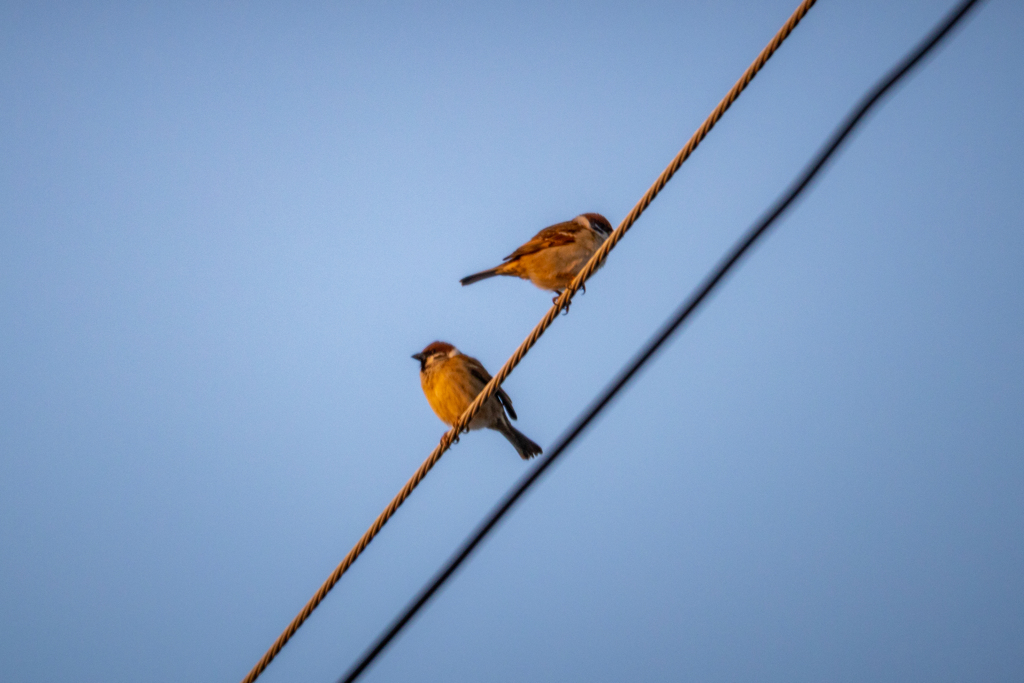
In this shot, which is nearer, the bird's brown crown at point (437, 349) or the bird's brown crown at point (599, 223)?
the bird's brown crown at point (599, 223)

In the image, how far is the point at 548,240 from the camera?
6.47m

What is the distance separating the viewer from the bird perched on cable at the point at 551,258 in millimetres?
6414

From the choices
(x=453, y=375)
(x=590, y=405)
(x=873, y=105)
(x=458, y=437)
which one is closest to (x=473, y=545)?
(x=590, y=405)

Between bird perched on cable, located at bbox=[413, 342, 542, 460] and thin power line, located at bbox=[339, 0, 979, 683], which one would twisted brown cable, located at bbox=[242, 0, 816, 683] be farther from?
bird perched on cable, located at bbox=[413, 342, 542, 460]

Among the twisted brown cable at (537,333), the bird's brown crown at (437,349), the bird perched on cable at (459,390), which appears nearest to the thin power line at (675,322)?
the twisted brown cable at (537,333)

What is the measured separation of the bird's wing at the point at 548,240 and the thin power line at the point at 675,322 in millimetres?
3592

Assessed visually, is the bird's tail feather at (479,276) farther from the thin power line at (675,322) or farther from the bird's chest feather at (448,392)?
the thin power line at (675,322)

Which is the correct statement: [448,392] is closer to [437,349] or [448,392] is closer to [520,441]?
[437,349]

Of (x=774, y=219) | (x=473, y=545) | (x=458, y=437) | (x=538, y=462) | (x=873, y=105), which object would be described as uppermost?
(x=873, y=105)

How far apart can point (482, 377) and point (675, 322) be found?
4.01m

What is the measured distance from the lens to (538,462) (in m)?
2.96

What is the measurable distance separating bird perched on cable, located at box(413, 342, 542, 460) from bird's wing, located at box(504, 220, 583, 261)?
3.24 feet

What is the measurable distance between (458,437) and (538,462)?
3137mm

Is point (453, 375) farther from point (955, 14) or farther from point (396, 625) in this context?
point (955, 14)
